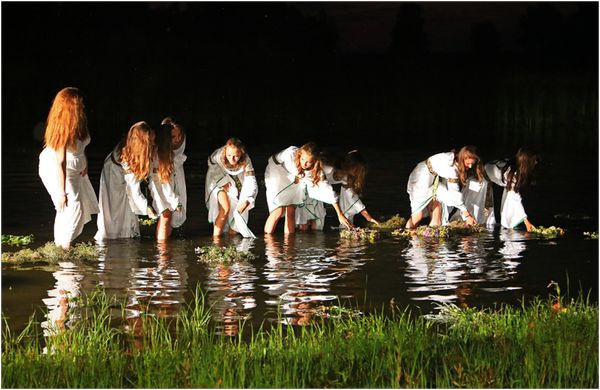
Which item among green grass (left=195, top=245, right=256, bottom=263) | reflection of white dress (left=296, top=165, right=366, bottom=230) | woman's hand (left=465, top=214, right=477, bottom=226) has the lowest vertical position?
green grass (left=195, top=245, right=256, bottom=263)

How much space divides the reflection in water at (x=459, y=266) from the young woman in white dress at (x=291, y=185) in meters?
1.42

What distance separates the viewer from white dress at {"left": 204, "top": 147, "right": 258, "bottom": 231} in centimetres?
1636

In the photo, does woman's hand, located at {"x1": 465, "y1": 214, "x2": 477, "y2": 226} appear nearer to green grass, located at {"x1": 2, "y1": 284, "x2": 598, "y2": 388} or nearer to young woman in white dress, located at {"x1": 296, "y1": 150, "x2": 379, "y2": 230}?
young woman in white dress, located at {"x1": 296, "y1": 150, "x2": 379, "y2": 230}

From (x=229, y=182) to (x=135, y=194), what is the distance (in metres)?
1.35

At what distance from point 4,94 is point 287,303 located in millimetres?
45031

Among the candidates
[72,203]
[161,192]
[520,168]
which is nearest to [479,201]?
[520,168]

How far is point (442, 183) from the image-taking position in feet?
57.3

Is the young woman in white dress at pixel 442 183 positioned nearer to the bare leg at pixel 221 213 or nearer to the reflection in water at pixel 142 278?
the bare leg at pixel 221 213

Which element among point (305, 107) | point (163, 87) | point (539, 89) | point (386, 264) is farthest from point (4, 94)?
point (386, 264)

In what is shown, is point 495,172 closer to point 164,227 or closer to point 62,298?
point 164,227

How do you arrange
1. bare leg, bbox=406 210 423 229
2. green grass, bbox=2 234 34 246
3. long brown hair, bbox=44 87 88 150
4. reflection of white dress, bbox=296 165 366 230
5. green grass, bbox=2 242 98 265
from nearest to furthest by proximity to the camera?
1. long brown hair, bbox=44 87 88 150
2. green grass, bbox=2 242 98 265
3. green grass, bbox=2 234 34 246
4. reflection of white dress, bbox=296 165 366 230
5. bare leg, bbox=406 210 423 229

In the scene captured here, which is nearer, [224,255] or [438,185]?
[224,255]

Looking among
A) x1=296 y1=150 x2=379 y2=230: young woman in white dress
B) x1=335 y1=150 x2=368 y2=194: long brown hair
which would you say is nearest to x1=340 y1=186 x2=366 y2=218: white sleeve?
x1=296 y1=150 x2=379 y2=230: young woman in white dress

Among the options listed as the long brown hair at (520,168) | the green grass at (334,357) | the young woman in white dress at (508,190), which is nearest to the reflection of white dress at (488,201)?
the young woman in white dress at (508,190)
